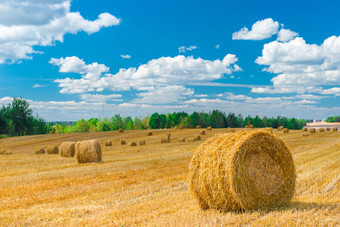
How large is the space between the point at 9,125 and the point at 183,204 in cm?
7096

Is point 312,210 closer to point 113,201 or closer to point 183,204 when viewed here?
point 183,204

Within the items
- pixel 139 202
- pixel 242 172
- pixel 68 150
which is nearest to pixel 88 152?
pixel 68 150

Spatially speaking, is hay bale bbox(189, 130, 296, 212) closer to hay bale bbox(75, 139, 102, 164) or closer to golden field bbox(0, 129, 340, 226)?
golden field bbox(0, 129, 340, 226)

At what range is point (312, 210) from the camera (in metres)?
7.10

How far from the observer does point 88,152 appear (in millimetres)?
20406

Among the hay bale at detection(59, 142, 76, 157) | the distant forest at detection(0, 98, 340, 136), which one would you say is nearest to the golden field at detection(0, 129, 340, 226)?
the hay bale at detection(59, 142, 76, 157)

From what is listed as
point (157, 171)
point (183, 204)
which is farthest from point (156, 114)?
point (183, 204)

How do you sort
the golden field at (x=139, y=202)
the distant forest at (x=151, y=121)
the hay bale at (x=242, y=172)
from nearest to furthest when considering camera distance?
the golden field at (x=139, y=202) → the hay bale at (x=242, y=172) → the distant forest at (x=151, y=121)

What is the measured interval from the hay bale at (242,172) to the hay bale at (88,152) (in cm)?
1341

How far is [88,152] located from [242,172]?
1445 centimetres

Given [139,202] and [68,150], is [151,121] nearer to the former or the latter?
[68,150]

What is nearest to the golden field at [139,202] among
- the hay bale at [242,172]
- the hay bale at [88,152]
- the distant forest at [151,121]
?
the hay bale at [242,172]

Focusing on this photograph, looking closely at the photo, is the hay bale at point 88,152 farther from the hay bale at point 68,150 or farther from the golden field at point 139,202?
the hay bale at point 68,150

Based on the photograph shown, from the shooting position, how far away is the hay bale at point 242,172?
735 cm
